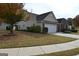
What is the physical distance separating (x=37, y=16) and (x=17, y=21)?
4.69 ft

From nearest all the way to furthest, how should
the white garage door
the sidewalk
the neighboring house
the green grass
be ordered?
the green grass < the sidewalk < the neighboring house < the white garage door

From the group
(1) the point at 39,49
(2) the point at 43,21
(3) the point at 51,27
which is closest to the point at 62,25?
(3) the point at 51,27

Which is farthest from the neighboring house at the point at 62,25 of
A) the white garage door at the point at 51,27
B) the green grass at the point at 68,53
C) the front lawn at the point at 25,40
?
the green grass at the point at 68,53

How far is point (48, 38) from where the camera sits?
8.05m

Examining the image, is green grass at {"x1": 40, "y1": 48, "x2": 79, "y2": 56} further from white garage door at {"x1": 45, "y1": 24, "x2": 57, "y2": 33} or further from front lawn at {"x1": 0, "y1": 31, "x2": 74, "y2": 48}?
white garage door at {"x1": 45, "y1": 24, "x2": 57, "y2": 33}

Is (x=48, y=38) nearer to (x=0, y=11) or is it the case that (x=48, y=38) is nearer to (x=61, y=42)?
(x=61, y=42)

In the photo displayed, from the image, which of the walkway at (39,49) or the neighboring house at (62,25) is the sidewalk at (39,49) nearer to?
the walkway at (39,49)

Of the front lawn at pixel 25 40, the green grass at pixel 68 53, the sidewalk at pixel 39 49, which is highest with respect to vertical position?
the front lawn at pixel 25 40

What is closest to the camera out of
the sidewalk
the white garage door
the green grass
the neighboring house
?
the green grass

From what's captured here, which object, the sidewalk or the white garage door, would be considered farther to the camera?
the white garage door

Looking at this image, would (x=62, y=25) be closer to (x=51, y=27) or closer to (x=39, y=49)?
(x=51, y=27)

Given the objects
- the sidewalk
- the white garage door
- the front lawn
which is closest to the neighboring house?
the white garage door

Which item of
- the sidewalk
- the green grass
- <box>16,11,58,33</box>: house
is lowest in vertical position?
the green grass

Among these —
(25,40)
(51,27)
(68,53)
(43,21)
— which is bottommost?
(68,53)
